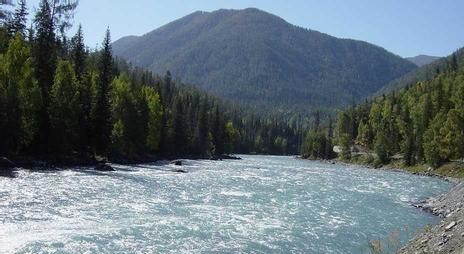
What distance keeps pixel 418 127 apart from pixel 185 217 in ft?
365

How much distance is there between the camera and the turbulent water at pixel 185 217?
88.4 ft

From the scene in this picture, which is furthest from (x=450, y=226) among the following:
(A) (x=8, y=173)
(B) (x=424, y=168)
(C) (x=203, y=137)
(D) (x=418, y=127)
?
(C) (x=203, y=137)

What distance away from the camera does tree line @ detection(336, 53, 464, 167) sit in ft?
332

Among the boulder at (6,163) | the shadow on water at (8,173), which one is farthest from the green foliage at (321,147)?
the shadow on water at (8,173)

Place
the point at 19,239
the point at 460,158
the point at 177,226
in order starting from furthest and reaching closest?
the point at 460,158, the point at 177,226, the point at 19,239

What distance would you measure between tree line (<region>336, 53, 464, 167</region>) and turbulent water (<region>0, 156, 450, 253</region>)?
49.4 m

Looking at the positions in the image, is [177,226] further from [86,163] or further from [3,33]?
[3,33]

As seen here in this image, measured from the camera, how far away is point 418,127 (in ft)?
433

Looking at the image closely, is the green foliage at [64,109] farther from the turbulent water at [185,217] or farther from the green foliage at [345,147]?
the green foliage at [345,147]

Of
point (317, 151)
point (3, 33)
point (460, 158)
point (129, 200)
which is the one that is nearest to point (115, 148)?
point (3, 33)

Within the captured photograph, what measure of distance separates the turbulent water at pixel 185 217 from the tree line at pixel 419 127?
49407 mm

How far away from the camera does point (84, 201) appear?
39.4 metres

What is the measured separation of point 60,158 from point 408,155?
297ft

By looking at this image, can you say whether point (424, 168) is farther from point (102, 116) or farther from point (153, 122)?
point (102, 116)
